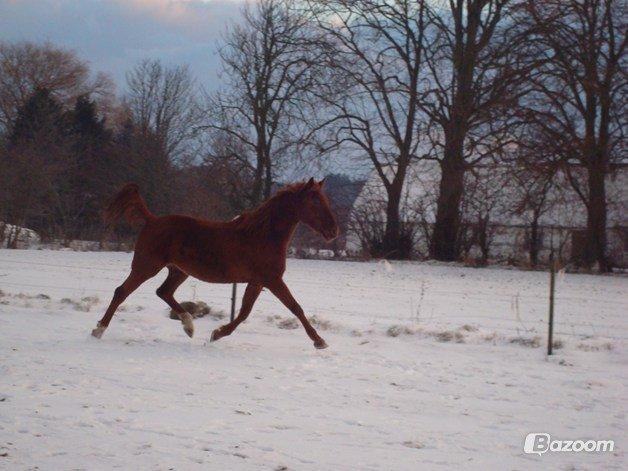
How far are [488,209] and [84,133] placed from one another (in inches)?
1214

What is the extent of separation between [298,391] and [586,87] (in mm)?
23871

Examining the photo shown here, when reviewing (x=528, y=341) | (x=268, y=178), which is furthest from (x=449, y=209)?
(x=528, y=341)

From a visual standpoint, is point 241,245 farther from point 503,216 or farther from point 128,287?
point 503,216

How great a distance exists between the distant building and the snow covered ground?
58.6 feet

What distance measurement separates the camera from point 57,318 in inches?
369

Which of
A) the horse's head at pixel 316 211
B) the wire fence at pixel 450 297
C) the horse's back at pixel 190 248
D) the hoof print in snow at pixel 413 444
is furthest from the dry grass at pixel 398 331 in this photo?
the hoof print in snow at pixel 413 444

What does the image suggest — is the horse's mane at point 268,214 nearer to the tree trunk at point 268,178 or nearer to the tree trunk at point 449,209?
the tree trunk at point 449,209

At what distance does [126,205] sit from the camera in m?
8.52

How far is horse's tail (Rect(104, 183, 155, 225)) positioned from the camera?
27.8 feet

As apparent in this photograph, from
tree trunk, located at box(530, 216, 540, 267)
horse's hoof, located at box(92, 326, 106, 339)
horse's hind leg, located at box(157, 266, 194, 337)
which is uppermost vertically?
tree trunk, located at box(530, 216, 540, 267)

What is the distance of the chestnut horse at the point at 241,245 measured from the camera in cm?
809

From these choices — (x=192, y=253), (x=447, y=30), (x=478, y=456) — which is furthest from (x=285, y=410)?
(x=447, y=30)

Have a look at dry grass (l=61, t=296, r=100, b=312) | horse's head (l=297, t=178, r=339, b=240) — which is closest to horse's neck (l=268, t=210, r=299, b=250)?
horse's head (l=297, t=178, r=339, b=240)

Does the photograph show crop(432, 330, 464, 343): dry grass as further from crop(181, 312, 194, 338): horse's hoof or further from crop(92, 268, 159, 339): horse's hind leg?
crop(92, 268, 159, 339): horse's hind leg
